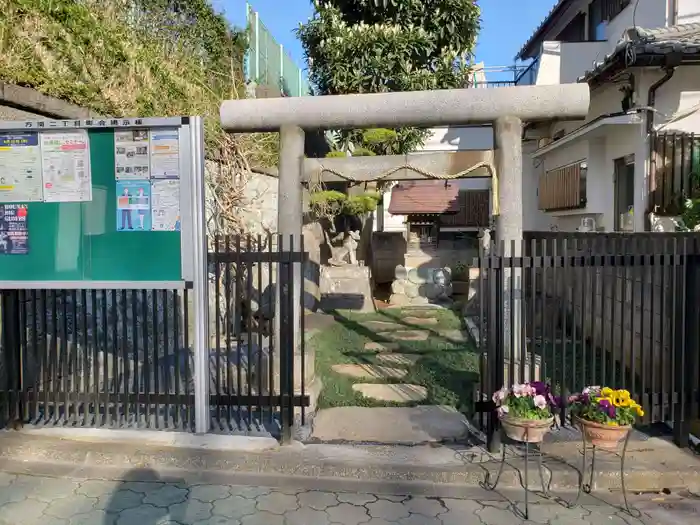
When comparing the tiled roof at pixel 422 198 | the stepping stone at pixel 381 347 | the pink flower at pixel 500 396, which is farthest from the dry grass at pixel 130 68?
the tiled roof at pixel 422 198

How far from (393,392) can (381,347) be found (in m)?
2.32

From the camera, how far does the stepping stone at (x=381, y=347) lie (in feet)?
26.6

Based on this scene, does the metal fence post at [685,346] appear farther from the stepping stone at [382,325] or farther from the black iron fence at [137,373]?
the stepping stone at [382,325]

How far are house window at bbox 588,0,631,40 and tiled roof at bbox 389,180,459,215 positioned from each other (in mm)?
5525

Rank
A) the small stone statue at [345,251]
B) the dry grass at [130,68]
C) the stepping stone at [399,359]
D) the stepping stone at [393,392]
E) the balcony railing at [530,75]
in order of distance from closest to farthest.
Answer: the stepping stone at [393,392] → the dry grass at [130,68] → the stepping stone at [399,359] → the small stone statue at [345,251] → the balcony railing at [530,75]

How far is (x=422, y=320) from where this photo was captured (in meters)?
10.9

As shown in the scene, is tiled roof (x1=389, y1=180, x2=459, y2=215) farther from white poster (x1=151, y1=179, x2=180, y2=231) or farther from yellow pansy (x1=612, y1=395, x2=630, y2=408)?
yellow pansy (x1=612, y1=395, x2=630, y2=408)

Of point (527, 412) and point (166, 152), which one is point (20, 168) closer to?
Result: point (166, 152)

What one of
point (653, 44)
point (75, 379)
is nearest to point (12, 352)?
point (75, 379)

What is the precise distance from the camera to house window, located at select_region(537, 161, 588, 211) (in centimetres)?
1112

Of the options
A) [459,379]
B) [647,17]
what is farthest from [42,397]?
[647,17]

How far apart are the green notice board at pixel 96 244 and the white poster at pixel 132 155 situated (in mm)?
76

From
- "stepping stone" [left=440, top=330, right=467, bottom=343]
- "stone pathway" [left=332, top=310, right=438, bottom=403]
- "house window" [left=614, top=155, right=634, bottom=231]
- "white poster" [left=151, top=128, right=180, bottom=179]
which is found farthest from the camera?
"house window" [left=614, top=155, right=634, bottom=231]

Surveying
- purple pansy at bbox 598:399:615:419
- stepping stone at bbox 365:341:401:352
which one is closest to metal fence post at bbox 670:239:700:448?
purple pansy at bbox 598:399:615:419
